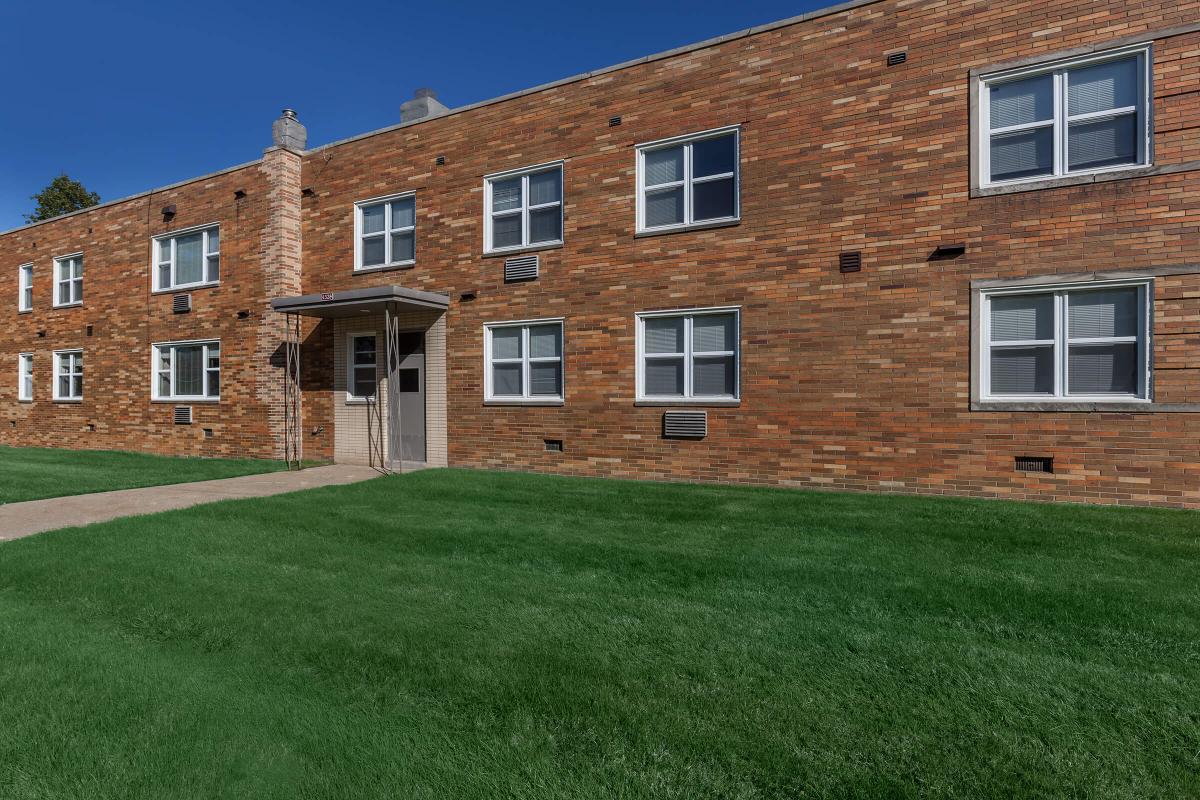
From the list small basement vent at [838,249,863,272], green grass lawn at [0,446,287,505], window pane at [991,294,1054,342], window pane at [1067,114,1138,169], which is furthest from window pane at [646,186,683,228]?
green grass lawn at [0,446,287,505]

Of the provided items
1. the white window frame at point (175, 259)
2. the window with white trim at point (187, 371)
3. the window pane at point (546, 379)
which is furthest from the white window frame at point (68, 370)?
the window pane at point (546, 379)

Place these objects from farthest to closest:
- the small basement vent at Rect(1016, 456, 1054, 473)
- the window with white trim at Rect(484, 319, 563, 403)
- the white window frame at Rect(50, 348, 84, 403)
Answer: the white window frame at Rect(50, 348, 84, 403)
the window with white trim at Rect(484, 319, 563, 403)
the small basement vent at Rect(1016, 456, 1054, 473)

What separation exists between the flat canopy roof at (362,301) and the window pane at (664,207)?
4.26 m

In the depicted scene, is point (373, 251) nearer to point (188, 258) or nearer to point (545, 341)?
point (545, 341)

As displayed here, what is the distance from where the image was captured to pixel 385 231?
13.0 metres

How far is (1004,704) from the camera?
9.31 ft

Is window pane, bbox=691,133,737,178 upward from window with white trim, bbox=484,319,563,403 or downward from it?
upward

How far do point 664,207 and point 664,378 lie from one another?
291cm

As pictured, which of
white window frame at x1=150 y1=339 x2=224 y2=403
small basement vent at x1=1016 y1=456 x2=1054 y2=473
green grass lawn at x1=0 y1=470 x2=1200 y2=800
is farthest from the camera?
white window frame at x1=150 y1=339 x2=224 y2=403

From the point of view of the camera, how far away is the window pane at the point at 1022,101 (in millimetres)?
8234

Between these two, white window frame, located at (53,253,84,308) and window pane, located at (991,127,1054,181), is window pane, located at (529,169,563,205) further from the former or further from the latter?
white window frame, located at (53,253,84,308)

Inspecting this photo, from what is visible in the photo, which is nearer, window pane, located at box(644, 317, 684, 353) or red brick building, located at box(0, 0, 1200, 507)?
red brick building, located at box(0, 0, 1200, 507)

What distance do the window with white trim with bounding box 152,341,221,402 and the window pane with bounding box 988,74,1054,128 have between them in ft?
52.2

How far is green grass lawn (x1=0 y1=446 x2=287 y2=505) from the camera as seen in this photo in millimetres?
9328
